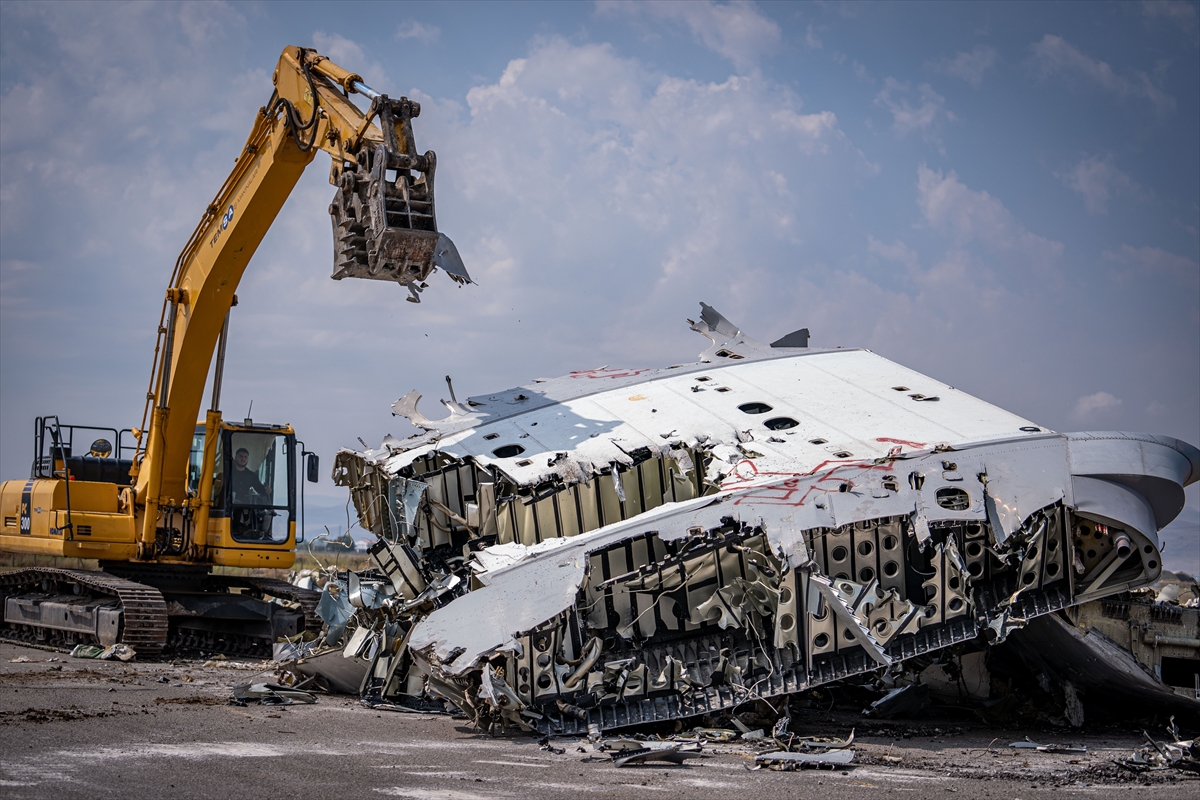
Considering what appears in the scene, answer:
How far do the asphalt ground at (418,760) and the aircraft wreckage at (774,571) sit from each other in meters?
0.48

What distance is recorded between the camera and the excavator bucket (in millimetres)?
9195

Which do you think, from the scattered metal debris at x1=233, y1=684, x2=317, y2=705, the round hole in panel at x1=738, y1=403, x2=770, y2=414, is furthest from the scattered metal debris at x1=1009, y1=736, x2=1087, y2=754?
the scattered metal debris at x1=233, y1=684, x2=317, y2=705

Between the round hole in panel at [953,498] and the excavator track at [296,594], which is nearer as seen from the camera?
the round hole in panel at [953,498]

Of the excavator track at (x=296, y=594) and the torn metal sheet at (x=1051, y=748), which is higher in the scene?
the excavator track at (x=296, y=594)

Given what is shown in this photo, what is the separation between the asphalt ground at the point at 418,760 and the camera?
228 inches

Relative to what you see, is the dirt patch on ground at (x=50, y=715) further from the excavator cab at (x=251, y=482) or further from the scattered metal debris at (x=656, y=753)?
the excavator cab at (x=251, y=482)

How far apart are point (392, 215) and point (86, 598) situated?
718cm

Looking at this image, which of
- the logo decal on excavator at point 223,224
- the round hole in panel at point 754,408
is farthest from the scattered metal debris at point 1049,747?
the logo decal on excavator at point 223,224

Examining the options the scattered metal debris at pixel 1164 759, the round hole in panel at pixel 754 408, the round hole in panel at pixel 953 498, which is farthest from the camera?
the round hole in panel at pixel 754 408

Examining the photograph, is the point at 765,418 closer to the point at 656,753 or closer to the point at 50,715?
the point at 656,753

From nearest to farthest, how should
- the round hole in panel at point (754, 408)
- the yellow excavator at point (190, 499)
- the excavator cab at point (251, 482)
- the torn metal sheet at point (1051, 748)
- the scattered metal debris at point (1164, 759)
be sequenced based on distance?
the scattered metal debris at point (1164, 759) < the torn metal sheet at point (1051, 748) < the round hole in panel at point (754, 408) < the yellow excavator at point (190, 499) < the excavator cab at point (251, 482)

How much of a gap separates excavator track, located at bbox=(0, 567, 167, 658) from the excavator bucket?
16.5 ft

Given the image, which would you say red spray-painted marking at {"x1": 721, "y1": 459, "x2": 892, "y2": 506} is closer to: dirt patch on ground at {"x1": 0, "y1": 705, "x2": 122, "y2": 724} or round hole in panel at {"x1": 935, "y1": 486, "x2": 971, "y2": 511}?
round hole in panel at {"x1": 935, "y1": 486, "x2": 971, "y2": 511}

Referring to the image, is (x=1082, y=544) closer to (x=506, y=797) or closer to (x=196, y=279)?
(x=506, y=797)
